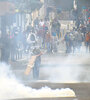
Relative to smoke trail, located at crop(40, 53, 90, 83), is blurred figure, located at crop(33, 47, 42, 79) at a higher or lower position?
higher

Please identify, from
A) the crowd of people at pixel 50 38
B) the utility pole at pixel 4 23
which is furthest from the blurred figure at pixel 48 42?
the utility pole at pixel 4 23

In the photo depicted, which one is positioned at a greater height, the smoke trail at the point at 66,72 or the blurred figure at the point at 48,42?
the blurred figure at the point at 48,42

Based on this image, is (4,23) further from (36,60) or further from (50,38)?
(50,38)

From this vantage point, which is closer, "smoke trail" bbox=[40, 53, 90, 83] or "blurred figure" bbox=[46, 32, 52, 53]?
"smoke trail" bbox=[40, 53, 90, 83]

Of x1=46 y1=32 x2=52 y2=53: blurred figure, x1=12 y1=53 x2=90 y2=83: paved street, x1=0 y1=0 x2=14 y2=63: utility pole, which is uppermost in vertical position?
x1=0 y1=0 x2=14 y2=63: utility pole

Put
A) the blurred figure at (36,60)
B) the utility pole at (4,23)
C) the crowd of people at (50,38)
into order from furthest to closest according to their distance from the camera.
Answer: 1. the crowd of people at (50,38)
2. the blurred figure at (36,60)
3. the utility pole at (4,23)

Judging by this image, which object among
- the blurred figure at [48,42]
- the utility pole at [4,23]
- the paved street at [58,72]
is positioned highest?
the utility pole at [4,23]

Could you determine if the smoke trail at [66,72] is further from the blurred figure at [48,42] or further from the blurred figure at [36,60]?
the blurred figure at [48,42]

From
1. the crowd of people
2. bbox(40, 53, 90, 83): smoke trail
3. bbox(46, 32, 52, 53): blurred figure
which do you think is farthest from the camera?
bbox(46, 32, 52, 53): blurred figure

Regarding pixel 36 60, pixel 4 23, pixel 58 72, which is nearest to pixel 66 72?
pixel 58 72

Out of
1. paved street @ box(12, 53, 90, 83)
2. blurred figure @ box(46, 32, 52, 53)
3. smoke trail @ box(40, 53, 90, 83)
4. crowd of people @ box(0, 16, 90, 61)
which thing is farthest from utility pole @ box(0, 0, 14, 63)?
blurred figure @ box(46, 32, 52, 53)

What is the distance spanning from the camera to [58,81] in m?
10.0

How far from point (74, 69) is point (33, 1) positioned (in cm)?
386

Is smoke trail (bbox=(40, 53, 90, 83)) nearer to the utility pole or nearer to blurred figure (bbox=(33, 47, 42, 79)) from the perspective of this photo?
blurred figure (bbox=(33, 47, 42, 79))
